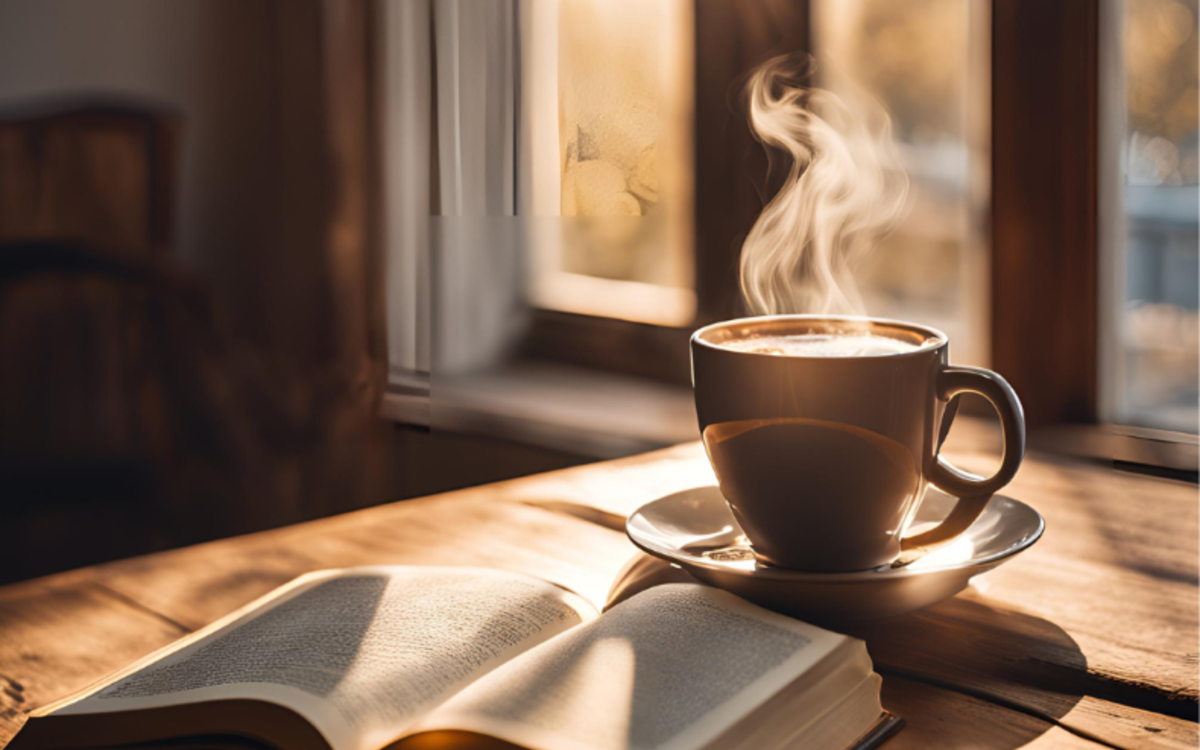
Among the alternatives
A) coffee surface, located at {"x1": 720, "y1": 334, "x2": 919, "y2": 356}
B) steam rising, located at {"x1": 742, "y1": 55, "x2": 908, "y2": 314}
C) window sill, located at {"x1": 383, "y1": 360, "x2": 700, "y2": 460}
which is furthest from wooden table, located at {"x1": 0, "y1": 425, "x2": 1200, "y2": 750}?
window sill, located at {"x1": 383, "y1": 360, "x2": 700, "y2": 460}

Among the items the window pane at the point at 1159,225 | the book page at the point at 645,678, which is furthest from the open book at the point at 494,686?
the window pane at the point at 1159,225

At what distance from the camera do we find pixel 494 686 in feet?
1.31

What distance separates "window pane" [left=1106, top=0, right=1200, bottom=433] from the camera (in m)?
1.45

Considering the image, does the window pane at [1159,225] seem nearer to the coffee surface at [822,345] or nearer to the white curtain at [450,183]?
the white curtain at [450,183]

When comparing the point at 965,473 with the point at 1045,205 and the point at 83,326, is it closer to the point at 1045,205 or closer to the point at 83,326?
the point at 1045,205

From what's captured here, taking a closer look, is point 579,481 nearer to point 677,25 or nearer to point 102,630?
point 102,630

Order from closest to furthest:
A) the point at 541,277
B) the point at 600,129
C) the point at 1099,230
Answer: the point at 1099,230, the point at 600,129, the point at 541,277

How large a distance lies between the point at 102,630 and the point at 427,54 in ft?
4.60

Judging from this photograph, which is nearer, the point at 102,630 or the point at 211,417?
the point at 102,630

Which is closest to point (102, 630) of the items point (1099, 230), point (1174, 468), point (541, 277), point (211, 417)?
point (211, 417)

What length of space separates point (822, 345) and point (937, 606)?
6.9 inches

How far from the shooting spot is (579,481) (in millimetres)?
917

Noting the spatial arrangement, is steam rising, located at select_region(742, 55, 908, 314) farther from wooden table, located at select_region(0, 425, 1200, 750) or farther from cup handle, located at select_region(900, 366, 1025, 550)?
cup handle, located at select_region(900, 366, 1025, 550)

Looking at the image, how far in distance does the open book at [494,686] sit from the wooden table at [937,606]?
64 mm
